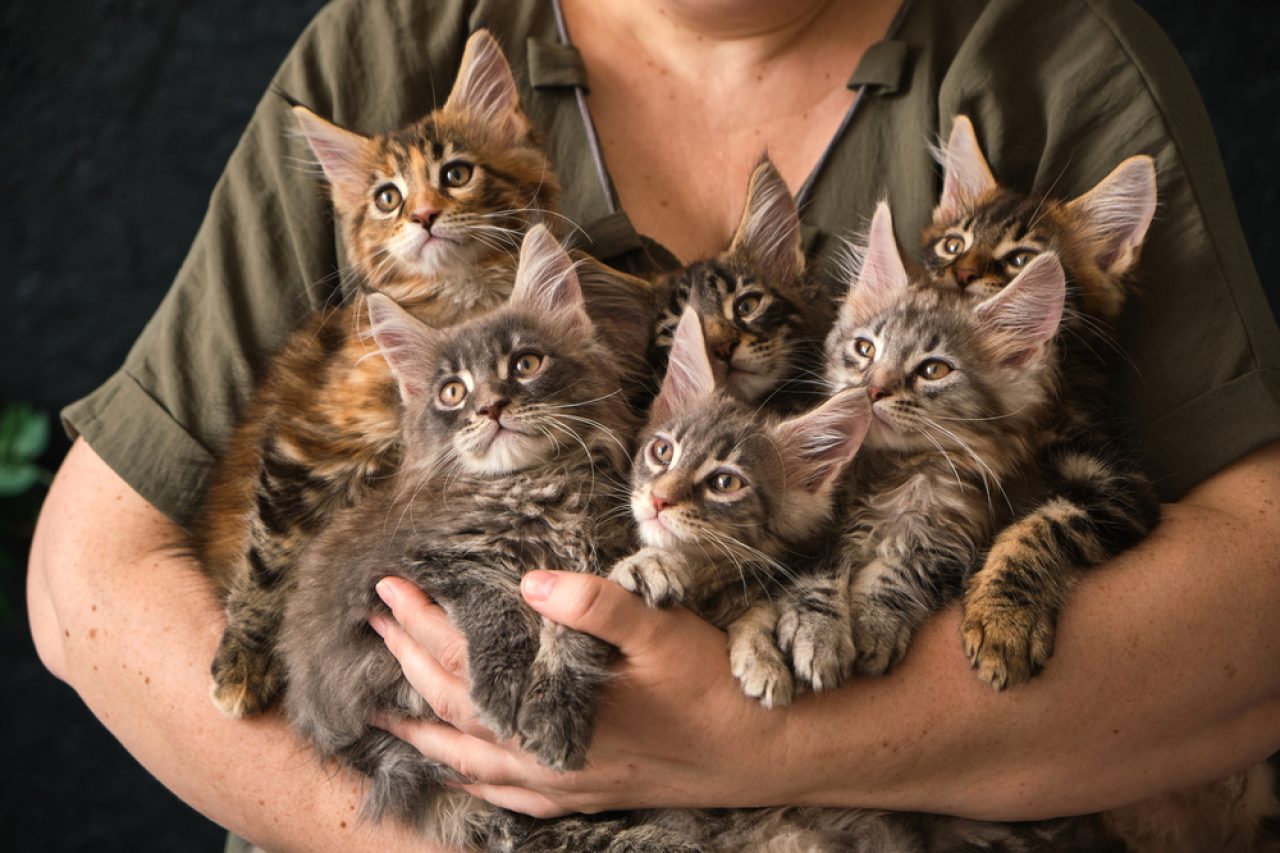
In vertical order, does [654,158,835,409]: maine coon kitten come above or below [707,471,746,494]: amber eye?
above

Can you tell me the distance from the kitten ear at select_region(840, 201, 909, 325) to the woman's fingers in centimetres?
72

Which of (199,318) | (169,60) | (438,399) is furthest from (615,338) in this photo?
(169,60)

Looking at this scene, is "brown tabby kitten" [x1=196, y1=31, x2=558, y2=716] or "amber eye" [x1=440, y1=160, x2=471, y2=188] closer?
"brown tabby kitten" [x1=196, y1=31, x2=558, y2=716]

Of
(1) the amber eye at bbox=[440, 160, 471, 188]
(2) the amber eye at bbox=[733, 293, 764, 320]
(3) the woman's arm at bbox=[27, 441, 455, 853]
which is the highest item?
(1) the amber eye at bbox=[440, 160, 471, 188]

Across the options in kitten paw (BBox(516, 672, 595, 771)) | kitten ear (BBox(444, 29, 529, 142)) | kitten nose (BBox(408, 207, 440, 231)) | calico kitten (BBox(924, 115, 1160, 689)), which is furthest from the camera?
kitten ear (BBox(444, 29, 529, 142))

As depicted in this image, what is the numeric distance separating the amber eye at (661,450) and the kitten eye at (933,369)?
14.0 inches

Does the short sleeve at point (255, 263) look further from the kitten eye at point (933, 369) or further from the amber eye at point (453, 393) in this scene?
the kitten eye at point (933, 369)

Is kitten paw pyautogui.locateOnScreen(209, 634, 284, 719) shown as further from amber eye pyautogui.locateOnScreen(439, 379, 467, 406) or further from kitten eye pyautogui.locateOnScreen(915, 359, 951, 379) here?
kitten eye pyautogui.locateOnScreen(915, 359, 951, 379)

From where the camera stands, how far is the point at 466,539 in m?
1.58

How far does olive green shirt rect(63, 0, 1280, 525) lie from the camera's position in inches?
68.8

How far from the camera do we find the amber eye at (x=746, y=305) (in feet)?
5.71

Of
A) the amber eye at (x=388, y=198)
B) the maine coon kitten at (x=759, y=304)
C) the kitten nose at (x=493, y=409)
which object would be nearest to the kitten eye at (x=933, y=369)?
the maine coon kitten at (x=759, y=304)

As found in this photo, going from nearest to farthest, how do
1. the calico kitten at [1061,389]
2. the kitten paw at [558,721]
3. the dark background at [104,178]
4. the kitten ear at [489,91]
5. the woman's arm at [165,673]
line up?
the kitten paw at [558,721] < the calico kitten at [1061,389] < the woman's arm at [165,673] < the kitten ear at [489,91] < the dark background at [104,178]

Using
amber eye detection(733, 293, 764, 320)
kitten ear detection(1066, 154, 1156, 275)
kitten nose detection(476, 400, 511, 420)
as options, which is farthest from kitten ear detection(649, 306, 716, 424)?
kitten ear detection(1066, 154, 1156, 275)
